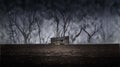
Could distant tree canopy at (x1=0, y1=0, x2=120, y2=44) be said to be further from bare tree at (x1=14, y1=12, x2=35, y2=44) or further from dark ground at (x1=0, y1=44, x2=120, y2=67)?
dark ground at (x1=0, y1=44, x2=120, y2=67)

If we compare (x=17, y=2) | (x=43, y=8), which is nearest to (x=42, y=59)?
(x=43, y=8)

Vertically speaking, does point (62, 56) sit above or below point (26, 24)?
below

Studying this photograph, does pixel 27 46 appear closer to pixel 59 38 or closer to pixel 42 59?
pixel 42 59

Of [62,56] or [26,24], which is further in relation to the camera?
[26,24]

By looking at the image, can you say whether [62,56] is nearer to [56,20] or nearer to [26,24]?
[56,20]

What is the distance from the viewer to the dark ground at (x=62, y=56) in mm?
2238

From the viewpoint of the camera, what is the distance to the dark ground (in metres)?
2.24

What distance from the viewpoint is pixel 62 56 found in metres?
2.29

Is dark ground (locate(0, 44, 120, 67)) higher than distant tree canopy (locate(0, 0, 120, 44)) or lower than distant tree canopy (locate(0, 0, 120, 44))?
lower

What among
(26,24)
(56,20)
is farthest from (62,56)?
(26,24)

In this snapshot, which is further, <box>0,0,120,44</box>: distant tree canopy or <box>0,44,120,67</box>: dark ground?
<box>0,0,120,44</box>: distant tree canopy

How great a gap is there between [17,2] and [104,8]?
1353 millimetres

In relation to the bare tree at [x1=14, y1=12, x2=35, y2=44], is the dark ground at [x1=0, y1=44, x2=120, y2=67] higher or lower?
lower

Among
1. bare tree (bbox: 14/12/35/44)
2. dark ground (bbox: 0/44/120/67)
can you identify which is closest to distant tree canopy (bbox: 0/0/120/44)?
bare tree (bbox: 14/12/35/44)
